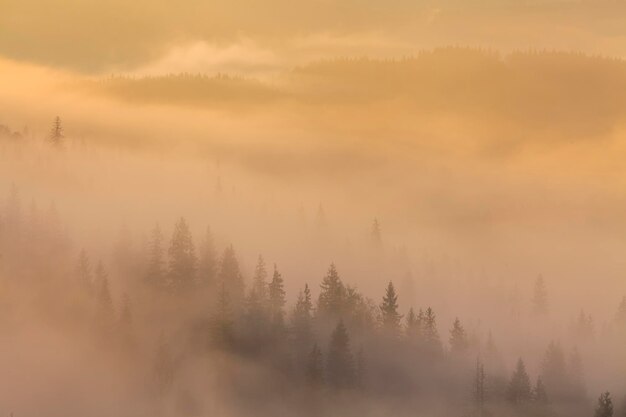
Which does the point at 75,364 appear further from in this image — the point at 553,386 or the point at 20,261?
the point at 553,386

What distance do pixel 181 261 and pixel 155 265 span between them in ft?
14.8

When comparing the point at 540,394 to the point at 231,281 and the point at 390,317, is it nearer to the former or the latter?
the point at 390,317

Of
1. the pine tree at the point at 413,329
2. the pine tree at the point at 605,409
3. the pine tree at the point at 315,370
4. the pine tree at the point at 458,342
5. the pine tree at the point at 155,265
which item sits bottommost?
the pine tree at the point at 605,409

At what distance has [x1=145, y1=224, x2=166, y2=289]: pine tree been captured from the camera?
137125mm

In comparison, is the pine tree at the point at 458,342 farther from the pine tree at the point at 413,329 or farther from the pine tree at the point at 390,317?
the pine tree at the point at 390,317

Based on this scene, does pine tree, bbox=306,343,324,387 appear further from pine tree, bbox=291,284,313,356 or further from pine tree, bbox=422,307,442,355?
pine tree, bbox=422,307,442,355

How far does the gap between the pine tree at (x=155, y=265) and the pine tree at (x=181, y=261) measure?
1566 mm

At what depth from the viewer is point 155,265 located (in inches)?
5458

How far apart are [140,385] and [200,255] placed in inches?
1177

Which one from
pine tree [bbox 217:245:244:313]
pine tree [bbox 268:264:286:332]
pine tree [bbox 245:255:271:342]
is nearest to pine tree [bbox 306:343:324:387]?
pine tree [bbox 268:264:286:332]

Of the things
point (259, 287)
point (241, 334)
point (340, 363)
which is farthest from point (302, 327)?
point (259, 287)

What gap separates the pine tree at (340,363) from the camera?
132350mm

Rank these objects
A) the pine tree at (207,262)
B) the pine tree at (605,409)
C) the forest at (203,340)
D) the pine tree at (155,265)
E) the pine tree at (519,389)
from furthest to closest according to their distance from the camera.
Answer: the pine tree at (207,262)
the pine tree at (519,389)
the pine tree at (155,265)
the pine tree at (605,409)
the forest at (203,340)

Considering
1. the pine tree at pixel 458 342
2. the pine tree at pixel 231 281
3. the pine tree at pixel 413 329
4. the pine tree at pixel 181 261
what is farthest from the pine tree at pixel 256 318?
the pine tree at pixel 458 342
